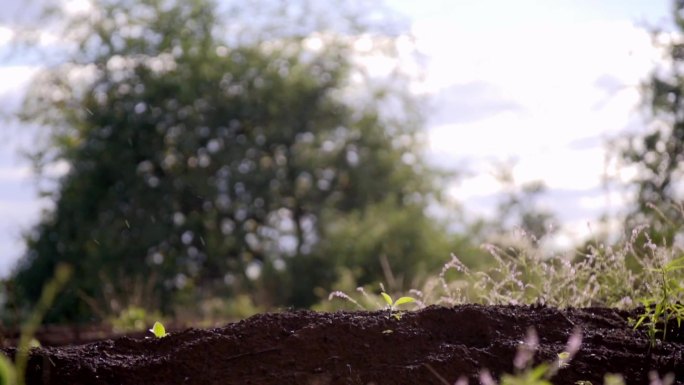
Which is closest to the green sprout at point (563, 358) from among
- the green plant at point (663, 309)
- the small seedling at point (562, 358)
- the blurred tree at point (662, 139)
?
the small seedling at point (562, 358)

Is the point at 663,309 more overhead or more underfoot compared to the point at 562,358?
more underfoot

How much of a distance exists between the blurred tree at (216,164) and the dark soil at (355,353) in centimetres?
1184

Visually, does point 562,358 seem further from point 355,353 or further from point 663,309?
point 663,309

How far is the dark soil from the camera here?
3.07 m

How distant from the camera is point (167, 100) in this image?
1758 cm

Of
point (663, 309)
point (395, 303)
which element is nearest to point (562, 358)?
point (395, 303)

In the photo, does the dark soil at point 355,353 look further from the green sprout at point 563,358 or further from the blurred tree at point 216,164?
the blurred tree at point 216,164

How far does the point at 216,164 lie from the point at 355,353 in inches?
561

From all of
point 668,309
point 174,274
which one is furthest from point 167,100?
point 668,309

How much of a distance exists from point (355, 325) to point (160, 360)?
27.5 inches

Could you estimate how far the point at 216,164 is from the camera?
17219 millimetres

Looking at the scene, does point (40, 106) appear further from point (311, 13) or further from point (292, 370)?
point (292, 370)

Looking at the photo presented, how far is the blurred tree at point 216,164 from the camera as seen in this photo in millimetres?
16500

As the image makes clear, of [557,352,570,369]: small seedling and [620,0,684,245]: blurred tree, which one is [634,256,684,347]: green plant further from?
[620,0,684,245]: blurred tree
